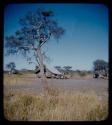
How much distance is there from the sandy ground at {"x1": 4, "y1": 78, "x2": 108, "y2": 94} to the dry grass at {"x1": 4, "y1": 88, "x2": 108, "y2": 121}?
Answer: 0.19ft

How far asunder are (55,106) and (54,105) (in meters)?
0.02

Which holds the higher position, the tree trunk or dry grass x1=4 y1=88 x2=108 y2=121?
the tree trunk

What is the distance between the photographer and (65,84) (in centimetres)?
241

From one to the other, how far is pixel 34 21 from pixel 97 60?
2.52ft

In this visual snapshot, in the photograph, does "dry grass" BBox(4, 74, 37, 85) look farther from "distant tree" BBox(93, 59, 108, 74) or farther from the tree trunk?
"distant tree" BBox(93, 59, 108, 74)

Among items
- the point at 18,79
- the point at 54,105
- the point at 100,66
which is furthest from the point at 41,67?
the point at 100,66

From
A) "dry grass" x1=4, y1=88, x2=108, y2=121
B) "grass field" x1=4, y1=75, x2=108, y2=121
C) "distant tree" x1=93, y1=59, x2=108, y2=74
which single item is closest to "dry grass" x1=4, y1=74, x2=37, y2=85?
"grass field" x1=4, y1=75, x2=108, y2=121

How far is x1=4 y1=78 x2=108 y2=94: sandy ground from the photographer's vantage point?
7.67ft

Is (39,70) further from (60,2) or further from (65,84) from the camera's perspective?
(60,2)

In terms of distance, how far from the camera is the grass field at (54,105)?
7.23 ft

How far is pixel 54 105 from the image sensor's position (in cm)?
243

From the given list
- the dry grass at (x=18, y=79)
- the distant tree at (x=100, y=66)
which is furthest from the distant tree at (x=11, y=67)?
the distant tree at (x=100, y=66)

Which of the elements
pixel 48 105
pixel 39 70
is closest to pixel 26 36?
pixel 39 70

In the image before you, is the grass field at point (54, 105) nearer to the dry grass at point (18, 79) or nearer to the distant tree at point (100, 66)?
the dry grass at point (18, 79)
